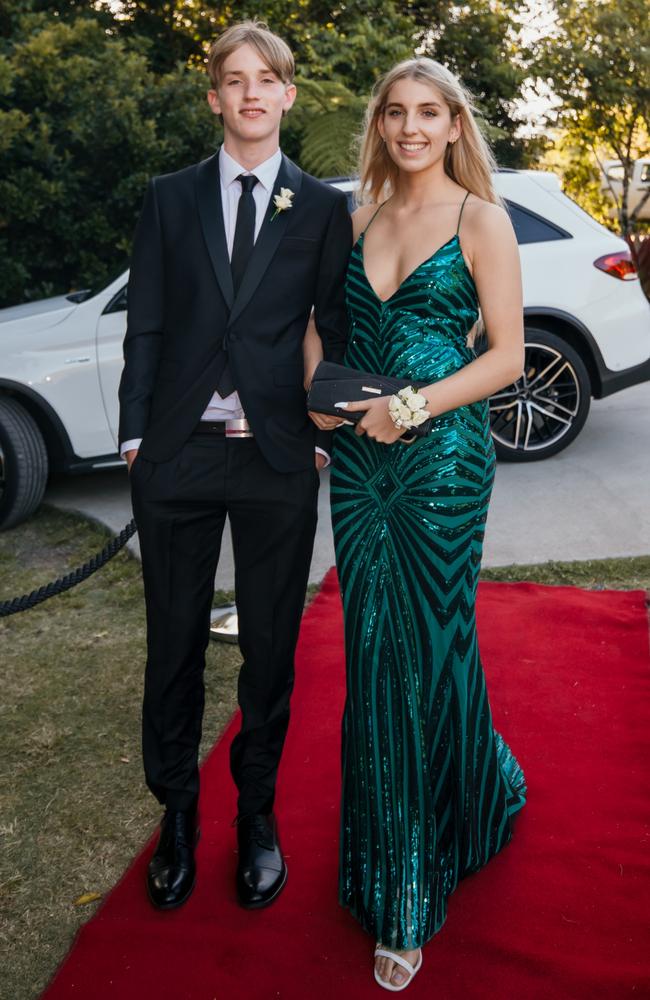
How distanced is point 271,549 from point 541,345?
4030 mm

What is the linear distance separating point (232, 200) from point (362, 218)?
1.12 feet

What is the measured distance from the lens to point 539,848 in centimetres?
292

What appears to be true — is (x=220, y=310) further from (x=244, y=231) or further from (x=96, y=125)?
(x=96, y=125)

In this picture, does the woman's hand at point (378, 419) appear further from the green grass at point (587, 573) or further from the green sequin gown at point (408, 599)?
the green grass at point (587, 573)

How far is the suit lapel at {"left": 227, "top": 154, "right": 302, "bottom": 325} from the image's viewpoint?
2559 millimetres

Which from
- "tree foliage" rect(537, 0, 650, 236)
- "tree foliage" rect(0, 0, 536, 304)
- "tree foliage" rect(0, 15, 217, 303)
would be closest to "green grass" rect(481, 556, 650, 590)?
"tree foliage" rect(0, 0, 536, 304)

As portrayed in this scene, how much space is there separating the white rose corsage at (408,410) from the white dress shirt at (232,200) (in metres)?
0.47

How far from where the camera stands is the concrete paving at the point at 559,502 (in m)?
5.25

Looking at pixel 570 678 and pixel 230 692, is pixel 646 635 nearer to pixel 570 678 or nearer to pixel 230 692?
pixel 570 678

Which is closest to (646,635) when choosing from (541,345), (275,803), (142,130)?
(275,803)

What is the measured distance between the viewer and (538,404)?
6.42m

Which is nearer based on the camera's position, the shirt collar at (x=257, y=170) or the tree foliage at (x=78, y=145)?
the shirt collar at (x=257, y=170)

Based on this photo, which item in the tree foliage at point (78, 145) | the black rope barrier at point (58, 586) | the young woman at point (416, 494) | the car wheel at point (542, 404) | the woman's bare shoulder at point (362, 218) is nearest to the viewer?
the young woman at point (416, 494)

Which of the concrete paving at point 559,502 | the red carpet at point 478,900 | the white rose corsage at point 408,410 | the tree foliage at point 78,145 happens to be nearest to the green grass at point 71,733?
the red carpet at point 478,900
